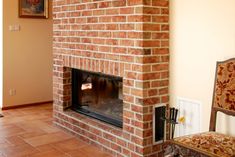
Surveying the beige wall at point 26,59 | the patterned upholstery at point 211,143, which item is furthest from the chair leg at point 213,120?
the beige wall at point 26,59

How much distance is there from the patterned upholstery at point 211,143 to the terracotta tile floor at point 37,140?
123 cm

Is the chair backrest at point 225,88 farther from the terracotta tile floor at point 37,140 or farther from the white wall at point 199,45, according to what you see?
the terracotta tile floor at point 37,140

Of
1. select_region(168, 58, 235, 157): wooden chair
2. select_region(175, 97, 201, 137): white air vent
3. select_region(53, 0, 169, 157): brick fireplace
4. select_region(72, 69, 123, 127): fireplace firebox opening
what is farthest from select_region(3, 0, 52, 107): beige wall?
select_region(168, 58, 235, 157): wooden chair

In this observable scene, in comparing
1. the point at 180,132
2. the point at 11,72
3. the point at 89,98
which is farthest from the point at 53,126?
the point at 180,132

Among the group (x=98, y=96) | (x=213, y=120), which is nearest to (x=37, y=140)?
(x=98, y=96)

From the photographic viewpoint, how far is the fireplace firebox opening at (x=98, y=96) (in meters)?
3.61

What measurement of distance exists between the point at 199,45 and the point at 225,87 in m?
0.47

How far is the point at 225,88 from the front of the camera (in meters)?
2.54

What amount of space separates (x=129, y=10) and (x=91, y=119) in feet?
4.76

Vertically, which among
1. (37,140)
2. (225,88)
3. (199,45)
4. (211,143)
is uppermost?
(199,45)

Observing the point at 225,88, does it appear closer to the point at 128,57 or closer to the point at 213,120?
the point at 213,120

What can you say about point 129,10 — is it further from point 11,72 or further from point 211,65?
point 11,72

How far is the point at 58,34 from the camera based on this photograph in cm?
428

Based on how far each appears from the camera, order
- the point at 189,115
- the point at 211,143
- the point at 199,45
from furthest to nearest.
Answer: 1. the point at 189,115
2. the point at 199,45
3. the point at 211,143
